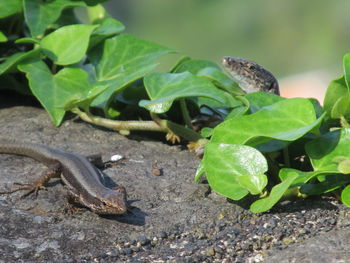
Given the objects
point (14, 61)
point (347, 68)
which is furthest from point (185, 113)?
point (14, 61)

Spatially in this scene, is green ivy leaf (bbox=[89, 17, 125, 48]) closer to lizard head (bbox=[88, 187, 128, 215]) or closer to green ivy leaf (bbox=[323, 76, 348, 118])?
lizard head (bbox=[88, 187, 128, 215])

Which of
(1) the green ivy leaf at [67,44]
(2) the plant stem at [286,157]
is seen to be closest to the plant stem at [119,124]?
(1) the green ivy leaf at [67,44]

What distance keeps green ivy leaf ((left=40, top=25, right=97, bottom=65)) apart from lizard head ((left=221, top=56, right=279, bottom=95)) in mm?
915

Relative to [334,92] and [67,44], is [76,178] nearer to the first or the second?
[67,44]

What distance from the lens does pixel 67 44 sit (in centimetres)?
438

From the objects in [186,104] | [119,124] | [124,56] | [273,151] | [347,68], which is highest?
[347,68]

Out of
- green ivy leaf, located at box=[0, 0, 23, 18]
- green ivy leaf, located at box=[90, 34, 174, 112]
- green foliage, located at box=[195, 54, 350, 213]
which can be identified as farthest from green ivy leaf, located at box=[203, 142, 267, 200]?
green ivy leaf, located at box=[0, 0, 23, 18]

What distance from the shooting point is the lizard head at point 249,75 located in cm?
443

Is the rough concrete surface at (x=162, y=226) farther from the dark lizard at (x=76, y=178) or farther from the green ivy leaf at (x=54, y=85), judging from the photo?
the green ivy leaf at (x=54, y=85)

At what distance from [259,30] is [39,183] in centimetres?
1985

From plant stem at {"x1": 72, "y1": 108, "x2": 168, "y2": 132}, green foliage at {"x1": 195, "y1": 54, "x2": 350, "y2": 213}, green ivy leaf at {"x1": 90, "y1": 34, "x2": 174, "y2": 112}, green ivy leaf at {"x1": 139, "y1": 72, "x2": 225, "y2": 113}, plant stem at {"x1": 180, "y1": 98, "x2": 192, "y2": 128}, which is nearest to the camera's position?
green foliage at {"x1": 195, "y1": 54, "x2": 350, "y2": 213}

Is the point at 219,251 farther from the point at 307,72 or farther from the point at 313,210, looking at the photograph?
the point at 307,72

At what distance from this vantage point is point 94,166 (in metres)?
3.67

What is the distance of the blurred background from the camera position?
1994 cm
